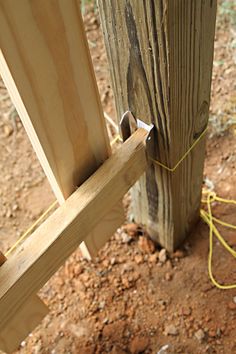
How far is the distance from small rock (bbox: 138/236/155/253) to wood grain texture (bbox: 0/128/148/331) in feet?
1.64

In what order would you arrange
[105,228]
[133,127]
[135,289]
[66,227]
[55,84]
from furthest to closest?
1. [135,289]
2. [105,228]
3. [133,127]
4. [66,227]
5. [55,84]

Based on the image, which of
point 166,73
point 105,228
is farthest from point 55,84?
point 105,228

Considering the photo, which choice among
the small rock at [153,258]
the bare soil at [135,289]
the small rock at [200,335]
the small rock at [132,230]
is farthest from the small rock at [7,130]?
the small rock at [200,335]

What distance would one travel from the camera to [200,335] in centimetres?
137

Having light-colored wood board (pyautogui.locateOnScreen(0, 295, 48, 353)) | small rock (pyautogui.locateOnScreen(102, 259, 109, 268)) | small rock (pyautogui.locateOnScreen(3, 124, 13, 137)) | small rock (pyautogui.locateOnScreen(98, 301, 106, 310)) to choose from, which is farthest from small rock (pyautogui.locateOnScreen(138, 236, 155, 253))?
small rock (pyautogui.locateOnScreen(3, 124, 13, 137))

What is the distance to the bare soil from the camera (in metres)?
1.38

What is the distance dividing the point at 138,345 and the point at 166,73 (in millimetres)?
899

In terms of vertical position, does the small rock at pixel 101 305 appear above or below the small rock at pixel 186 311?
above

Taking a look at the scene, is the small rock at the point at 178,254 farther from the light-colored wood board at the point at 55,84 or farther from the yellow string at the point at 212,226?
the light-colored wood board at the point at 55,84

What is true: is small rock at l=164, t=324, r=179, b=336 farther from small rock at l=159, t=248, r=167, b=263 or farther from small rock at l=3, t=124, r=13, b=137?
small rock at l=3, t=124, r=13, b=137

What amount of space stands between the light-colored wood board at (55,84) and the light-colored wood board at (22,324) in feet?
1.13

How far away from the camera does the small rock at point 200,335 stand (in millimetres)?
1369

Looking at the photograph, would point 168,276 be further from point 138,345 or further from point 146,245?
point 138,345

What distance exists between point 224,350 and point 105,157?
0.74 meters
